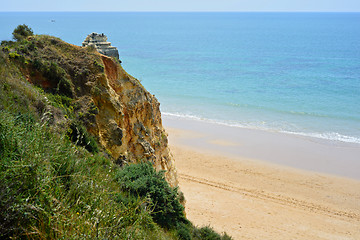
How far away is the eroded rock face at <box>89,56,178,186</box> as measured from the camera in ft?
39.3

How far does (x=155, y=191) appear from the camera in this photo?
31.6 feet

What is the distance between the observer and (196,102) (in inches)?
1652

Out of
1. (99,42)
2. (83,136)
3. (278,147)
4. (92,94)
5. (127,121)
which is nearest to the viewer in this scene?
(83,136)

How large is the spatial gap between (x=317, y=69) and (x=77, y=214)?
204ft

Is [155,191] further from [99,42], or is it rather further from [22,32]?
[99,42]

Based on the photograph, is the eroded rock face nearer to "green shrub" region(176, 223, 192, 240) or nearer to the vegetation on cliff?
the vegetation on cliff

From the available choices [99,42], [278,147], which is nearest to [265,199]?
[278,147]

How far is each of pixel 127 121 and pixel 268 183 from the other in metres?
12.3

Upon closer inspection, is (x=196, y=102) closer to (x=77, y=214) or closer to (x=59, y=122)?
(x=59, y=122)

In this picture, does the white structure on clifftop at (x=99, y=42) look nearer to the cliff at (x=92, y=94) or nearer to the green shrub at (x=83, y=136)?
the cliff at (x=92, y=94)

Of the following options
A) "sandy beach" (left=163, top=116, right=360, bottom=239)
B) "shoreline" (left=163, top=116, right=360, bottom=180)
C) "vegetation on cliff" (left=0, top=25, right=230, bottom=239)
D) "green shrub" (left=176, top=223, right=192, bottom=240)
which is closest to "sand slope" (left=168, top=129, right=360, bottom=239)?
"sandy beach" (left=163, top=116, right=360, bottom=239)

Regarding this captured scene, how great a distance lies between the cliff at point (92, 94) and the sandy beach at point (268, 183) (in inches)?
239

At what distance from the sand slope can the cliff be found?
Result: 581 centimetres

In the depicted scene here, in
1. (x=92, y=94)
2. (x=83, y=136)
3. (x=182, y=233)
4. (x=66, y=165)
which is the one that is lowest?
(x=182, y=233)
